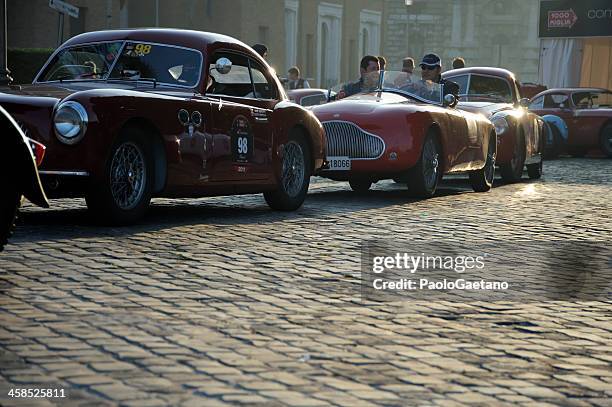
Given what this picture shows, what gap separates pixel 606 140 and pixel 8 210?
76.6 ft

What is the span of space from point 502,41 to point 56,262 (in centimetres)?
10674

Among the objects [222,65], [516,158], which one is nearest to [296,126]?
[222,65]

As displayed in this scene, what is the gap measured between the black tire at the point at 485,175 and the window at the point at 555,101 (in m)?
12.3

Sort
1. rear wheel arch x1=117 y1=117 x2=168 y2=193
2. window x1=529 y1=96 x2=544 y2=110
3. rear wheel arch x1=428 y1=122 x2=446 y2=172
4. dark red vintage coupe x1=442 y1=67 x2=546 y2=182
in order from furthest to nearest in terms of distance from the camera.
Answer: window x1=529 y1=96 x2=544 y2=110, dark red vintage coupe x1=442 y1=67 x2=546 y2=182, rear wheel arch x1=428 y1=122 x2=446 y2=172, rear wheel arch x1=117 y1=117 x2=168 y2=193

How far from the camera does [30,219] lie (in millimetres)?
10273

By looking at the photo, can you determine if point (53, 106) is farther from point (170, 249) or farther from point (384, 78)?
point (384, 78)

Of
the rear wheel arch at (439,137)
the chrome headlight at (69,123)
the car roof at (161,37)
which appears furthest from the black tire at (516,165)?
the chrome headlight at (69,123)

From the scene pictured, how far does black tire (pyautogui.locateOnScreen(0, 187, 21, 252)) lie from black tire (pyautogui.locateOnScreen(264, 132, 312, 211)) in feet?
16.3

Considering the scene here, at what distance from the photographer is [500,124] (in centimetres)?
1814

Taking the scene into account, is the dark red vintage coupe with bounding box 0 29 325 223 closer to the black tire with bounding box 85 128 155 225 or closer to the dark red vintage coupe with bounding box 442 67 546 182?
the black tire with bounding box 85 128 155 225

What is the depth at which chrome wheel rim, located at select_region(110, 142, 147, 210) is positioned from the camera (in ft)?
31.6

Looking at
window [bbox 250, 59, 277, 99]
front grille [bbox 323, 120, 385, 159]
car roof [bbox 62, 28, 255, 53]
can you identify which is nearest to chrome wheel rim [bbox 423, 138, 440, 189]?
front grille [bbox 323, 120, 385, 159]

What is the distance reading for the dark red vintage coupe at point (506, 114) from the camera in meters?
18.2

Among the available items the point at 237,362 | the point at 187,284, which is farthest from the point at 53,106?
the point at 237,362
